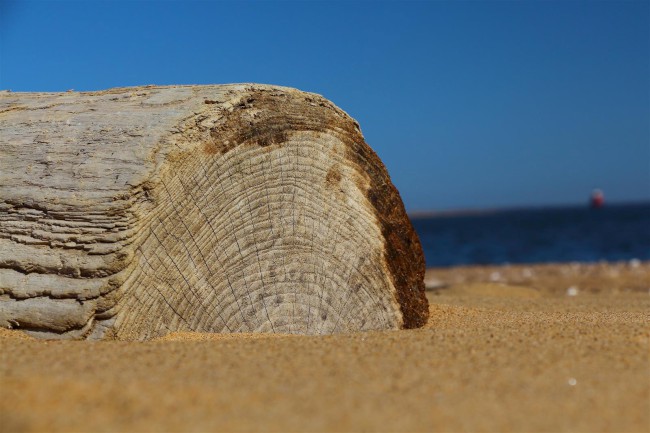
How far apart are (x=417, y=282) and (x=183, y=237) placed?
162 cm

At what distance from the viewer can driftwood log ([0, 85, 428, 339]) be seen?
10.7 ft

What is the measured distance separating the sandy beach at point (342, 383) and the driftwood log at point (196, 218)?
410 mm

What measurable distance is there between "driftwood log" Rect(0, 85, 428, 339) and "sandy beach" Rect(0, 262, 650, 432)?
410mm

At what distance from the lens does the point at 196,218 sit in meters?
3.55

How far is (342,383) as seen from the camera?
7.45ft

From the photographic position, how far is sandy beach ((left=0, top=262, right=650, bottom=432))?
192 cm

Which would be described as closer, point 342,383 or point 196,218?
point 342,383

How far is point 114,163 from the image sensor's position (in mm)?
3336

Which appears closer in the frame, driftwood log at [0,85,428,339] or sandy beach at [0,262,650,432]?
sandy beach at [0,262,650,432]

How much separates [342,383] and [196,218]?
1576 mm

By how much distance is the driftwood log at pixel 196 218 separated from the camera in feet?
10.7

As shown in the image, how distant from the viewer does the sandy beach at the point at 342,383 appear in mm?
1925

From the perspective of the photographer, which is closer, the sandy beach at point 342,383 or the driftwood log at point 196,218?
the sandy beach at point 342,383

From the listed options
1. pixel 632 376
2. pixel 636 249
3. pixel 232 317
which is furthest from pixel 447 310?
pixel 636 249
